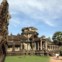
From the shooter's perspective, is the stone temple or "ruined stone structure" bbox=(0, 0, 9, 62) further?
the stone temple

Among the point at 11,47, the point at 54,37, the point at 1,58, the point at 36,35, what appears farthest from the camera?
the point at 54,37

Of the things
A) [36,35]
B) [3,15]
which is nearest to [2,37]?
[3,15]

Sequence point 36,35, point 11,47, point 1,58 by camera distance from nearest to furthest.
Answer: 1. point 1,58
2. point 11,47
3. point 36,35

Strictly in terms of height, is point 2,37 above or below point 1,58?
above

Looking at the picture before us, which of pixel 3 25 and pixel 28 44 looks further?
pixel 28 44

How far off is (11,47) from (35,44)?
10205 mm

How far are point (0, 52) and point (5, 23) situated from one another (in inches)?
32.4

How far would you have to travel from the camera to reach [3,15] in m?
6.16

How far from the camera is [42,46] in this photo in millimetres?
91375

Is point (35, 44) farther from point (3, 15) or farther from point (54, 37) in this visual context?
point (3, 15)

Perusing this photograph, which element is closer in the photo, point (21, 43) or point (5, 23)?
point (5, 23)

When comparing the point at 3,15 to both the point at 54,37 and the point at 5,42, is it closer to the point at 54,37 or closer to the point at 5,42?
the point at 5,42

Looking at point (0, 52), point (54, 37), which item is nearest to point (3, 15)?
point (0, 52)

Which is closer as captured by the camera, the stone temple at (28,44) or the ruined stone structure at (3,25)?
the ruined stone structure at (3,25)
